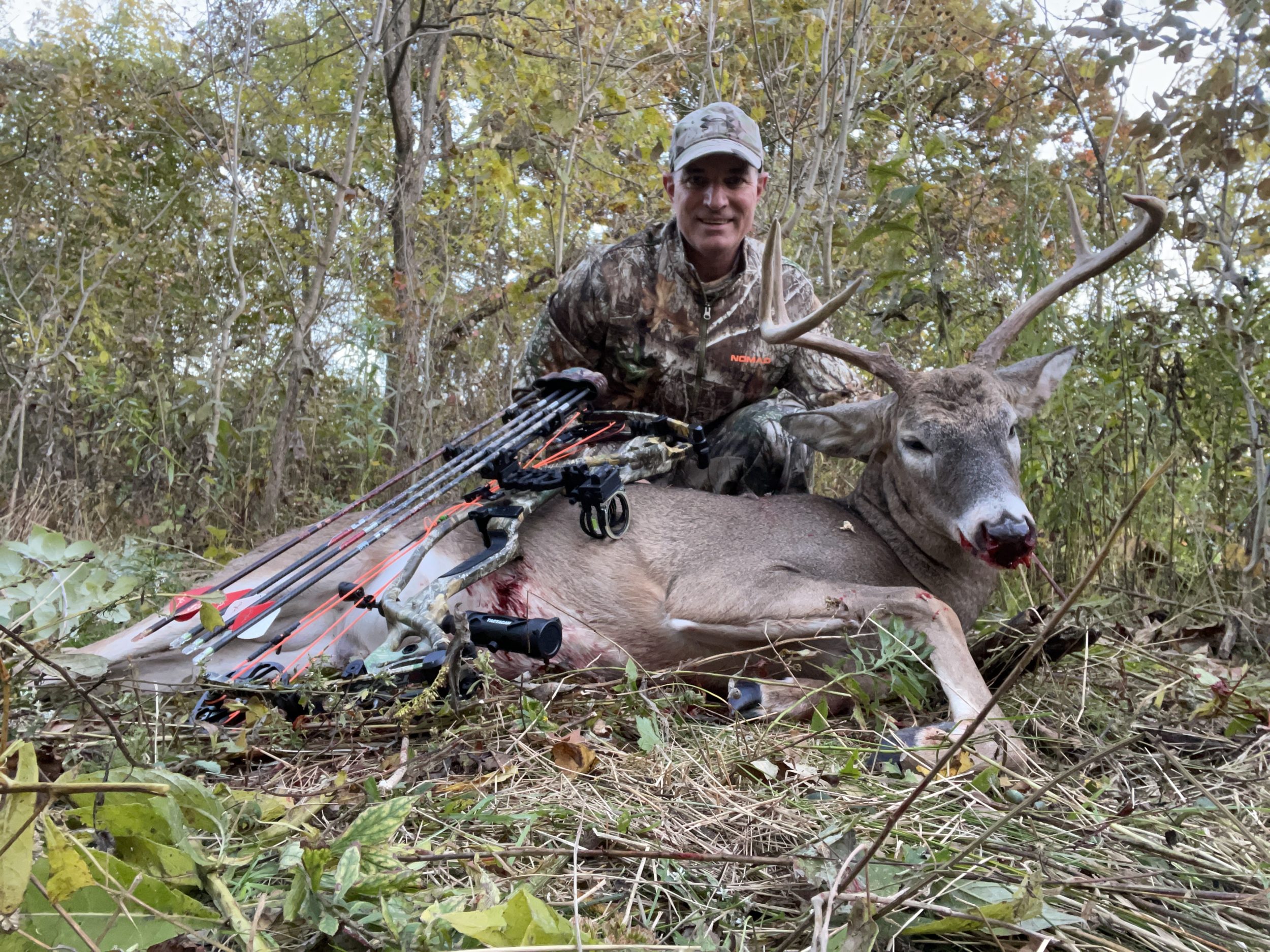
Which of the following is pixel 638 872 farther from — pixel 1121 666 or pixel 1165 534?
pixel 1165 534

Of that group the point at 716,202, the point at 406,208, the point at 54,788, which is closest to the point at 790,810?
the point at 54,788

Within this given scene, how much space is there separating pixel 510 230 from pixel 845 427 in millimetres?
5583

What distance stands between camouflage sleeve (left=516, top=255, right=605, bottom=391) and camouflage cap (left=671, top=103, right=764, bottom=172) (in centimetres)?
78

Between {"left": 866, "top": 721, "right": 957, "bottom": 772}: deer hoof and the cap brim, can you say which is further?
the cap brim

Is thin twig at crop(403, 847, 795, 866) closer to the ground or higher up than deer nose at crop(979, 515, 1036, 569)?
closer to the ground

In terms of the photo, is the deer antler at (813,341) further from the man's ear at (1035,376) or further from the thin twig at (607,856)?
the thin twig at (607,856)

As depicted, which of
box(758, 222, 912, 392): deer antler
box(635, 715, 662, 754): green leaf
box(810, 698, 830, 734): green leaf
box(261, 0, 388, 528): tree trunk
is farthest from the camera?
box(261, 0, 388, 528): tree trunk

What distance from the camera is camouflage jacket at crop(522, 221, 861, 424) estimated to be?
4871 millimetres

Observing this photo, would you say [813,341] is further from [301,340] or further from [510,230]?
[510,230]

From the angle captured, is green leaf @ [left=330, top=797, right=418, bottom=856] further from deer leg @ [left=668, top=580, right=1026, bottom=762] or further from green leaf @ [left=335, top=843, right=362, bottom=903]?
deer leg @ [left=668, top=580, right=1026, bottom=762]

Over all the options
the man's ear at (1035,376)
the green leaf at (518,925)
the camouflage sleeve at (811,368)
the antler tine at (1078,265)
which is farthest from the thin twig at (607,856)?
the camouflage sleeve at (811,368)

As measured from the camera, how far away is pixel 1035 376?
12.5 ft

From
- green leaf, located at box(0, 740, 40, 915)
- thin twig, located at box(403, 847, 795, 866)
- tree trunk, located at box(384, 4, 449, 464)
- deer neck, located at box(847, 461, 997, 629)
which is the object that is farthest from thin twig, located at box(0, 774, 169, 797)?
tree trunk, located at box(384, 4, 449, 464)

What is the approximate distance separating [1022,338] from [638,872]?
127 inches
